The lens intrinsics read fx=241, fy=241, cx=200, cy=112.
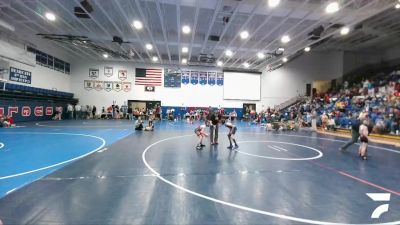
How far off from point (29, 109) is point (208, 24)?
16868 mm

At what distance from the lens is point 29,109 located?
2084 cm

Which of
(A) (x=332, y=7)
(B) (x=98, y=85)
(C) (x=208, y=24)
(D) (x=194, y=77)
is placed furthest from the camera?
(D) (x=194, y=77)

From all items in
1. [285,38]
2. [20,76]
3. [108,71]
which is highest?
[285,38]

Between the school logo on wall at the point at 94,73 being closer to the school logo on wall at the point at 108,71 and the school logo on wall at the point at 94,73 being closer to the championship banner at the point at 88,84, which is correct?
the championship banner at the point at 88,84

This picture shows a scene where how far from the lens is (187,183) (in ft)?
16.9

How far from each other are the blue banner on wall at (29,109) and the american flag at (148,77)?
9149 millimetres

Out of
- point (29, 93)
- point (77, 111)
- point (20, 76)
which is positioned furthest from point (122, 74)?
point (20, 76)

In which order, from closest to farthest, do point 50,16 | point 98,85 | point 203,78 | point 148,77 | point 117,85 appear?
point 50,16 → point 98,85 → point 117,85 → point 148,77 → point 203,78

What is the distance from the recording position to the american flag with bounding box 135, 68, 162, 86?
98.4 feet

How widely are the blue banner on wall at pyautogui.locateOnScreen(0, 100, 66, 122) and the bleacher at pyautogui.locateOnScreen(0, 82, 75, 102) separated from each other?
497 mm

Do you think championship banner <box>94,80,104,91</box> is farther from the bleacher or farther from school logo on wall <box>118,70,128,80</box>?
the bleacher

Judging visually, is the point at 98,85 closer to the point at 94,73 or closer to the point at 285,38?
the point at 94,73

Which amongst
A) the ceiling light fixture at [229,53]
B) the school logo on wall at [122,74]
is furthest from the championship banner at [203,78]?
the school logo on wall at [122,74]

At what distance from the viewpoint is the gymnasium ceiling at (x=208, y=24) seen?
551 inches
